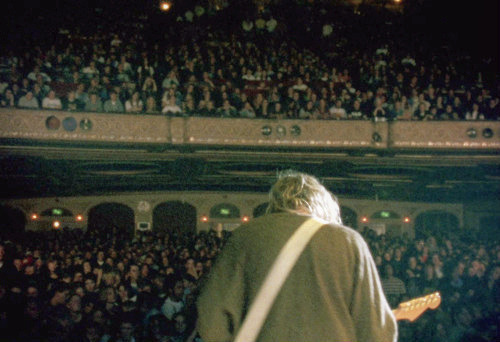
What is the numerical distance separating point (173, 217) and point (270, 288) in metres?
20.9

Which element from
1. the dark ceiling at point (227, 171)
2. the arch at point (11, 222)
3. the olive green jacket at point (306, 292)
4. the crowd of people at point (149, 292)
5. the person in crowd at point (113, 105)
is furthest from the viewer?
the arch at point (11, 222)

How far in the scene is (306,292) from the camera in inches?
60.0

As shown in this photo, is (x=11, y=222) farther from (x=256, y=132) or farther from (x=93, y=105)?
(x=256, y=132)

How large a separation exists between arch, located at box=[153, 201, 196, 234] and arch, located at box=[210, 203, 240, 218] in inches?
40.1

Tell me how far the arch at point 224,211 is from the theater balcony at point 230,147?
5896 millimetres

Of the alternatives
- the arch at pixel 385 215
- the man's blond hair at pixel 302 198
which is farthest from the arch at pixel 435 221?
the man's blond hair at pixel 302 198

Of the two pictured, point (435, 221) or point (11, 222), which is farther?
point (435, 221)

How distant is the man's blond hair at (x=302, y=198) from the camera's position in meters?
1.73

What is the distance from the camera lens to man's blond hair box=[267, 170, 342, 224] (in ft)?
5.69

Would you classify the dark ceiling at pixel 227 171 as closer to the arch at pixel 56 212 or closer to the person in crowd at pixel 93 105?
the arch at pixel 56 212

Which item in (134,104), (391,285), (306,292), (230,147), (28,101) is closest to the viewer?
(306,292)

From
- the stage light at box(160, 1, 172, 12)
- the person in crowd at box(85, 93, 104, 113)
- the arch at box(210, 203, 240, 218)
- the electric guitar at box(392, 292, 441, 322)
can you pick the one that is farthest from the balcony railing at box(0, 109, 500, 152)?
the electric guitar at box(392, 292, 441, 322)

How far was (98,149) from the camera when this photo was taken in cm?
1311

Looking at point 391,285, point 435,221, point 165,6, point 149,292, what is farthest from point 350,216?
point 149,292
